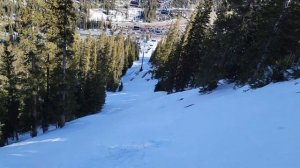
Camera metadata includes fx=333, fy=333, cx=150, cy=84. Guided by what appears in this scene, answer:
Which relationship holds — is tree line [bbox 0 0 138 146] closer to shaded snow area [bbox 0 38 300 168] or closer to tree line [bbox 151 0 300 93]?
shaded snow area [bbox 0 38 300 168]

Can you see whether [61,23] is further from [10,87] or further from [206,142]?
[206,142]

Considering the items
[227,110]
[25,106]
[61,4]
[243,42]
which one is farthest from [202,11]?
[227,110]

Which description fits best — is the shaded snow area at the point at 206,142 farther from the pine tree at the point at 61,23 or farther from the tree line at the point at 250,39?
the pine tree at the point at 61,23

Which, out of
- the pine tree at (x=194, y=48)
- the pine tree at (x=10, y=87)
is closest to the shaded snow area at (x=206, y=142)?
the pine tree at (x=10, y=87)

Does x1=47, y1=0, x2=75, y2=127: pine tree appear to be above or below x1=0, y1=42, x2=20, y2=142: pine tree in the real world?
above

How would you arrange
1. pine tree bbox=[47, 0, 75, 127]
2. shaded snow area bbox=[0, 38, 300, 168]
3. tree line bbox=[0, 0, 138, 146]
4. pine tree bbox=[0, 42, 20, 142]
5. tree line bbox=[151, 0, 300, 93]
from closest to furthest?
shaded snow area bbox=[0, 38, 300, 168]
tree line bbox=[151, 0, 300, 93]
pine tree bbox=[47, 0, 75, 127]
tree line bbox=[0, 0, 138, 146]
pine tree bbox=[0, 42, 20, 142]

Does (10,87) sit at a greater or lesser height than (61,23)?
lesser

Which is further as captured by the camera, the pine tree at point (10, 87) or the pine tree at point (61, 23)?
the pine tree at point (10, 87)

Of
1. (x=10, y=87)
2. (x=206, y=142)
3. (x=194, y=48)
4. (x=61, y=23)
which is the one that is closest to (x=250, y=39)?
(x=61, y=23)

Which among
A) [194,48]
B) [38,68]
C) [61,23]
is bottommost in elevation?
[38,68]

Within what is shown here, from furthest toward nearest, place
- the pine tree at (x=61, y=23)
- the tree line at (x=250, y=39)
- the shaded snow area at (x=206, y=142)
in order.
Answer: the pine tree at (x=61, y=23)
the tree line at (x=250, y=39)
the shaded snow area at (x=206, y=142)

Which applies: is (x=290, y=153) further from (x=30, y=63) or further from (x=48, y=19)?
(x=30, y=63)

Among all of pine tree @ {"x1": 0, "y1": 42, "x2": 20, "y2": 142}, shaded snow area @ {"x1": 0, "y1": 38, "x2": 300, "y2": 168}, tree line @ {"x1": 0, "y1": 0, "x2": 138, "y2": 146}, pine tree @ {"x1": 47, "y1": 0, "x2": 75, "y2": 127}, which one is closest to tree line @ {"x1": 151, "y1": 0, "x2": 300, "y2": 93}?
shaded snow area @ {"x1": 0, "y1": 38, "x2": 300, "y2": 168}

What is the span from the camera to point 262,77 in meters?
18.7
